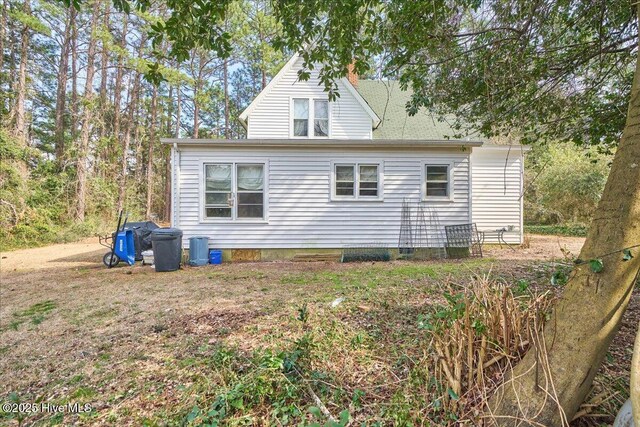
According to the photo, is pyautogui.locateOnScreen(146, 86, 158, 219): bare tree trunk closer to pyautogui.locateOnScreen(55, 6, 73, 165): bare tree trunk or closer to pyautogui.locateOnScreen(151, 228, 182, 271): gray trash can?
pyautogui.locateOnScreen(55, 6, 73, 165): bare tree trunk

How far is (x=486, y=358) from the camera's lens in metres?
1.80

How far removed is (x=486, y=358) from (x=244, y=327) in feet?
7.22

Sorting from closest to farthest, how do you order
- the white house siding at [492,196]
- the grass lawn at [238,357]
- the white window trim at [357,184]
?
the grass lawn at [238,357] → the white window trim at [357,184] → the white house siding at [492,196]

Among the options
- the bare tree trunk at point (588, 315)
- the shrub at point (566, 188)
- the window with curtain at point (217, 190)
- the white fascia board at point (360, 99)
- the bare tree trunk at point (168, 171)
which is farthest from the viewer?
the bare tree trunk at point (168, 171)

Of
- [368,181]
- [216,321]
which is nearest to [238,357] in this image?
[216,321]

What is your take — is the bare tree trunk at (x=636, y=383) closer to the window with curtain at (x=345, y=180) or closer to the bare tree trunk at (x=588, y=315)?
the bare tree trunk at (x=588, y=315)

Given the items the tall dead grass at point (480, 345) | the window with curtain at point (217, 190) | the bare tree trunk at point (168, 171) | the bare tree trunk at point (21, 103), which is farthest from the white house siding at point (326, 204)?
the bare tree trunk at point (168, 171)

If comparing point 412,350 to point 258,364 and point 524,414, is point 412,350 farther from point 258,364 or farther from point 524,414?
point 258,364

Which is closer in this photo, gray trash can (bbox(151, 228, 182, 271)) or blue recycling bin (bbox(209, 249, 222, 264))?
gray trash can (bbox(151, 228, 182, 271))

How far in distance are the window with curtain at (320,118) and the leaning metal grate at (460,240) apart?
5.10 metres

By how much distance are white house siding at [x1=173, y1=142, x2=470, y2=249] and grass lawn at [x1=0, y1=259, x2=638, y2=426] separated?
130 inches

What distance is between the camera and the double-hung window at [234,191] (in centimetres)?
786

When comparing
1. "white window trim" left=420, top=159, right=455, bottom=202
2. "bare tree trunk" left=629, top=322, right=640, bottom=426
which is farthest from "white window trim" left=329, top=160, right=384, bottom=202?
"bare tree trunk" left=629, top=322, right=640, bottom=426

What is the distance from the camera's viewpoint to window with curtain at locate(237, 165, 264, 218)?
798 centimetres
